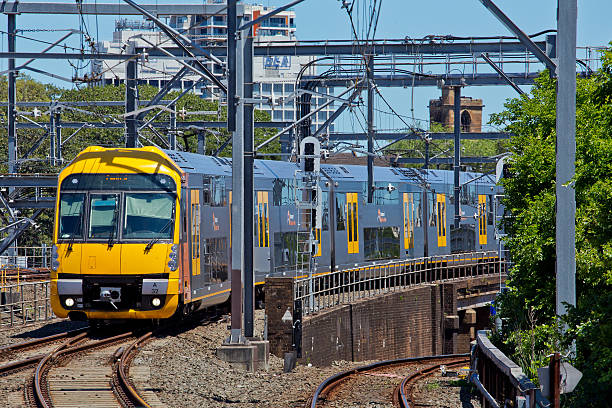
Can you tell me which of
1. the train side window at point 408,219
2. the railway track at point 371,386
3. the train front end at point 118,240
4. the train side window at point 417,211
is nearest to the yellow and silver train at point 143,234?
the train front end at point 118,240

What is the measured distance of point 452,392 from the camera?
1872cm

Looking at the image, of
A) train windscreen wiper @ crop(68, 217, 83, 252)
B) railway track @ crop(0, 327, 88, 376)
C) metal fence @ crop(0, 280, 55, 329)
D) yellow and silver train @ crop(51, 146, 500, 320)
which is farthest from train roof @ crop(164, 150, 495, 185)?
metal fence @ crop(0, 280, 55, 329)

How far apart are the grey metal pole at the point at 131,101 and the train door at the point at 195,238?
5.10 meters

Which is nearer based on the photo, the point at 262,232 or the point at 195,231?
the point at 195,231

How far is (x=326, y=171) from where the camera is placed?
103 ft

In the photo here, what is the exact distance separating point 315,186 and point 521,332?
11.6 m

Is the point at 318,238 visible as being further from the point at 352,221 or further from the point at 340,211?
the point at 352,221

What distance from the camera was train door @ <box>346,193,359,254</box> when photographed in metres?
32.5

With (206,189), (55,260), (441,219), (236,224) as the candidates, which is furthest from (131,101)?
(441,219)

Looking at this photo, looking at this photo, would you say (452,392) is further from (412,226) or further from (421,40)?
(412,226)

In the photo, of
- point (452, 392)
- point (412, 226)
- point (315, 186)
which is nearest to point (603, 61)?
point (452, 392)

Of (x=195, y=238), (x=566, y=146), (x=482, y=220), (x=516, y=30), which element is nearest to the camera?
(x=566, y=146)

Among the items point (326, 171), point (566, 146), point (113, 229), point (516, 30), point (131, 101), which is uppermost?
point (131, 101)

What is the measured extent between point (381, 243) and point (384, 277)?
7.61ft
